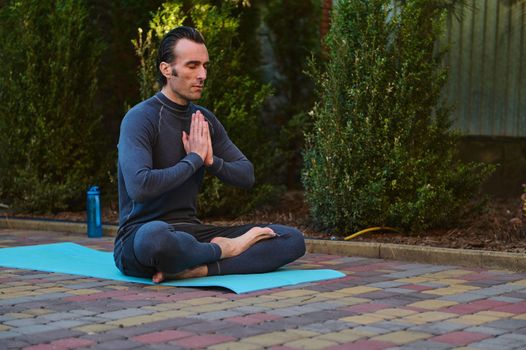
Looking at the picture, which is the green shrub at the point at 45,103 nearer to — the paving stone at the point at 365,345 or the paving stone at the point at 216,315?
the paving stone at the point at 216,315

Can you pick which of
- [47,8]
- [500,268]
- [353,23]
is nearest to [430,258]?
[500,268]

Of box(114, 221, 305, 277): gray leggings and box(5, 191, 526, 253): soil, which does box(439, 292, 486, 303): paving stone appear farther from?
box(5, 191, 526, 253): soil

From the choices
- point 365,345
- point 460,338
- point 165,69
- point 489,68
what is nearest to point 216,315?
point 365,345

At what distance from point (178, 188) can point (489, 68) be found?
17.5 ft

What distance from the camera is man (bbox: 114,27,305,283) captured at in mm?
6070

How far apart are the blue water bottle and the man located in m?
2.60

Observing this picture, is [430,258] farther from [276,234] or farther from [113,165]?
[113,165]

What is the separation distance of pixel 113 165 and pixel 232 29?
2.21 m

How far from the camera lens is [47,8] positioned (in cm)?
1054

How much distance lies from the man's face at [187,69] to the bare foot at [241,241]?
0.94 metres

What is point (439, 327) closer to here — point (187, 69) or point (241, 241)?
point (241, 241)

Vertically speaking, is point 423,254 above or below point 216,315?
above

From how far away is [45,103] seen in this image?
10.3 meters

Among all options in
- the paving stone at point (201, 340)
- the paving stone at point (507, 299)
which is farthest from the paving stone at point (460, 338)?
the paving stone at point (507, 299)
